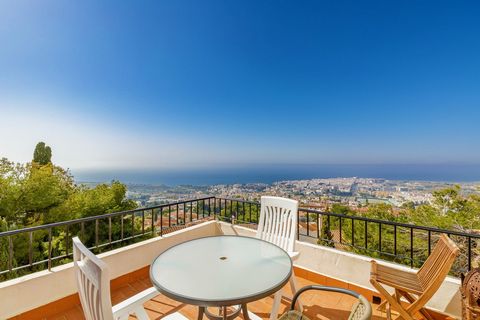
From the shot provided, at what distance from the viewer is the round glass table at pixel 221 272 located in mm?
1240

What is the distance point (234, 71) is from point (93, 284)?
8414 millimetres

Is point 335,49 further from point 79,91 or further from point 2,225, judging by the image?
point 2,225

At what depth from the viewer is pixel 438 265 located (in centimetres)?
172

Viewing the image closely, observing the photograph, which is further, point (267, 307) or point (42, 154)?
point (42, 154)

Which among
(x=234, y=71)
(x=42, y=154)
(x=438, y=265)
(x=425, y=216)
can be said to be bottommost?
(x=425, y=216)

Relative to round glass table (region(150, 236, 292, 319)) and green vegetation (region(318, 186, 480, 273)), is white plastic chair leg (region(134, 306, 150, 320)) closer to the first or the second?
round glass table (region(150, 236, 292, 319))

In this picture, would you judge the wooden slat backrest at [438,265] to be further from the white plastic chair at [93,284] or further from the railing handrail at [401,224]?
the white plastic chair at [93,284]

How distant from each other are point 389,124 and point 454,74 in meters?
7.17

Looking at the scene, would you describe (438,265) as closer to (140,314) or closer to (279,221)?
(279,221)

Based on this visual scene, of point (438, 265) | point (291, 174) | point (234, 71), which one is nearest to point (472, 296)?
point (438, 265)

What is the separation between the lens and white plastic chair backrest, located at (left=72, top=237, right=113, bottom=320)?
2.74ft

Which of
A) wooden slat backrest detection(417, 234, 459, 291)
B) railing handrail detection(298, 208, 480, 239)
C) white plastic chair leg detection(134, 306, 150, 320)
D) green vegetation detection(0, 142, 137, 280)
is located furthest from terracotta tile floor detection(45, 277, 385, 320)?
green vegetation detection(0, 142, 137, 280)

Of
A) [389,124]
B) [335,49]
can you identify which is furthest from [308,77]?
[389,124]

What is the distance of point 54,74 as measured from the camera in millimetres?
6473
